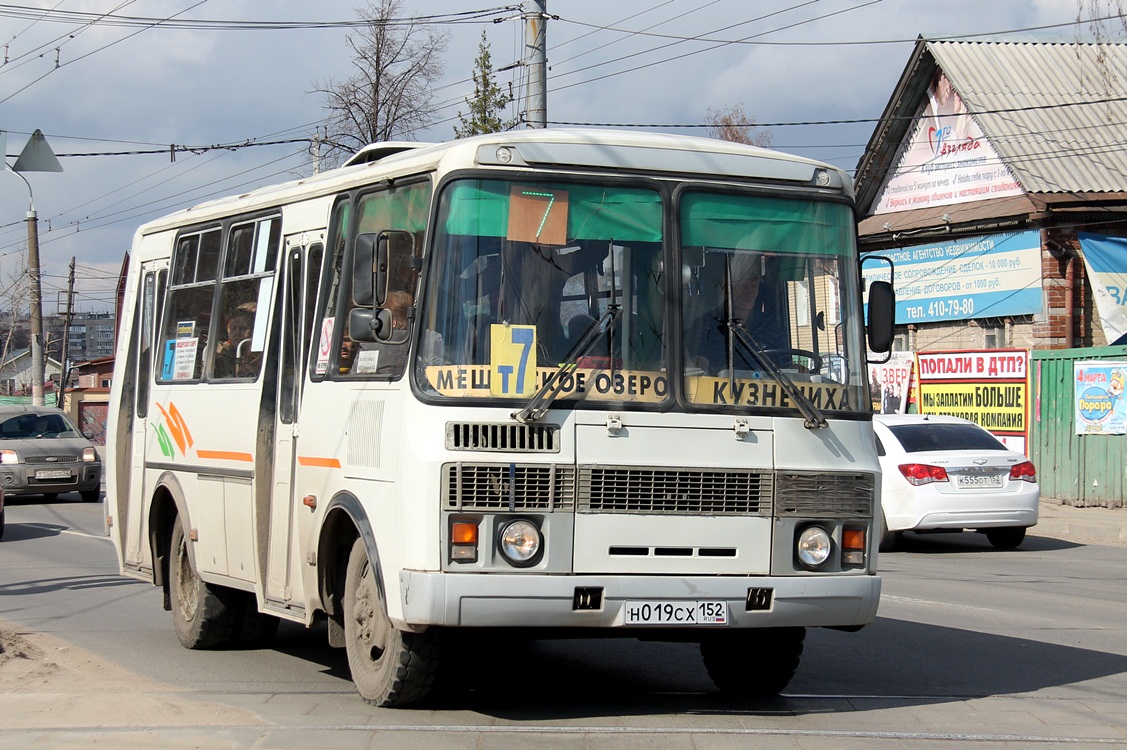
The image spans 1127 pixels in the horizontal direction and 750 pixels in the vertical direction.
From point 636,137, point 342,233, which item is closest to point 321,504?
point 342,233

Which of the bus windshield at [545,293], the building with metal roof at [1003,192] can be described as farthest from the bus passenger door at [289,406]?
the building with metal roof at [1003,192]

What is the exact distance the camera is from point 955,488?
55.8 feet

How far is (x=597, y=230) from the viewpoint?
281 inches

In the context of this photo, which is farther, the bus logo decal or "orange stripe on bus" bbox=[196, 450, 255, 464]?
the bus logo decal

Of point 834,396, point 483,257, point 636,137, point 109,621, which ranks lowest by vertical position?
point 109,621

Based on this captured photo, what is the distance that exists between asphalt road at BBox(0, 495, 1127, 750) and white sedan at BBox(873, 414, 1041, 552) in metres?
3.91

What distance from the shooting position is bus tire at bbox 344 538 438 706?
711 cm

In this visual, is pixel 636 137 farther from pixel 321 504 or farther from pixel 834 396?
pixel 321 504

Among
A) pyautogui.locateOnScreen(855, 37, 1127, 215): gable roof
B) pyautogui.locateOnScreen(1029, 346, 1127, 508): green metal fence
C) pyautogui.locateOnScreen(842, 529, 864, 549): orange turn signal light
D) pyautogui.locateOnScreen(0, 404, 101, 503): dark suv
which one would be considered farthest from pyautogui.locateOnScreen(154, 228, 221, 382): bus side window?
pyautogui.locateOnScreen(855, 37, 1127, 215): gable roof

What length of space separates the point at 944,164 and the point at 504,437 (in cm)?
2466

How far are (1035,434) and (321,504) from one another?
18.6m

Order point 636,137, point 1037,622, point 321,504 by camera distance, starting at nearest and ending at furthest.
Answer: point 636,137
point 321,504
point 1037,622

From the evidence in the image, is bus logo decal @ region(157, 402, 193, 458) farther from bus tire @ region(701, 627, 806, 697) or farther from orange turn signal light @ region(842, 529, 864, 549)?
orange turn signal light @ region(842, 529, 864, 549)

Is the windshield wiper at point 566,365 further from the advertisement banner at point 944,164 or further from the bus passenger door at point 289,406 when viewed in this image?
the advertisement banner at point 944,164
